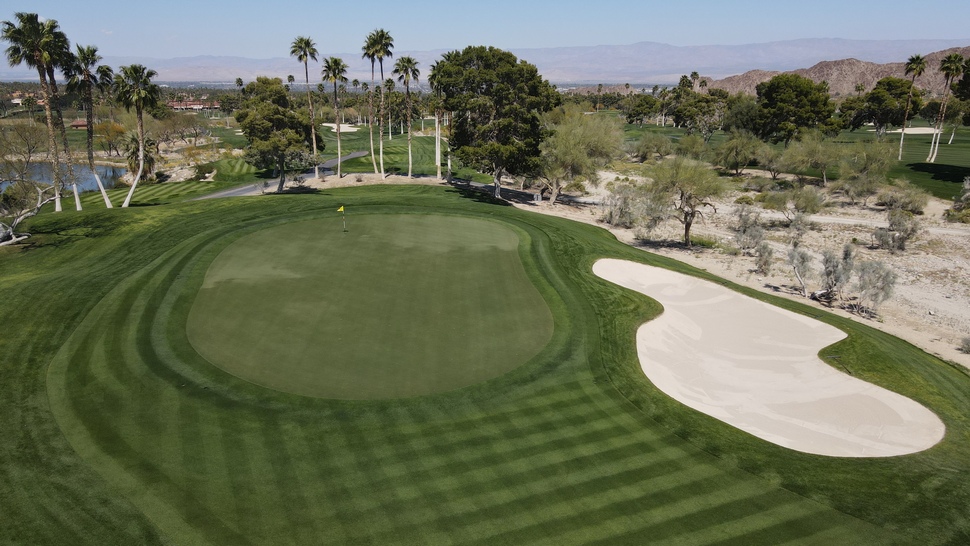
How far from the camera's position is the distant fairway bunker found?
60.2 feet

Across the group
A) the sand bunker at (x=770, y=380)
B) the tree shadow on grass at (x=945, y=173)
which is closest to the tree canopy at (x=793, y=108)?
the tree shadow on grass at (x=945, y=173)

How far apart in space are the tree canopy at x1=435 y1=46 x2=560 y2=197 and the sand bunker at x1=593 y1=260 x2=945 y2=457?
2652 cm

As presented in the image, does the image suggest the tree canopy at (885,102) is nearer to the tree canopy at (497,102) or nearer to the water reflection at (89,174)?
the tree canopy at (497,102)

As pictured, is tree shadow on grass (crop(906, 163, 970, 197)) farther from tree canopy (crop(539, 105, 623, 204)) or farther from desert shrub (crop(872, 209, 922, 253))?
tree canopy (crop(539, 105, 623, 204))

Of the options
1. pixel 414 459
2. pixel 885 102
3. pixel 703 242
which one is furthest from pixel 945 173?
pixel 414 459

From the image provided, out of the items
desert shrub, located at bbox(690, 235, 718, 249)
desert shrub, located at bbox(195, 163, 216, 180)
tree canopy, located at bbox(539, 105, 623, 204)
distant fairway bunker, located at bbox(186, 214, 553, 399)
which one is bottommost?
desert shrub, located at bbox(690, 235, 718, 249)

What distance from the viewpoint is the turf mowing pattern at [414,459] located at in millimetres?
12141

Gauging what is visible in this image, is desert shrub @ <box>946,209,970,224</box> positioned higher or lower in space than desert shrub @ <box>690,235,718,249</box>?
higher

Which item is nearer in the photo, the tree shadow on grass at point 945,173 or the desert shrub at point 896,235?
the desert shrub at point 896,235

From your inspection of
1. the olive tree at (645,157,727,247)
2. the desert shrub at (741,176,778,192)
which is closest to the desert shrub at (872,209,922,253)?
the olive tree at (645,157,727,247)

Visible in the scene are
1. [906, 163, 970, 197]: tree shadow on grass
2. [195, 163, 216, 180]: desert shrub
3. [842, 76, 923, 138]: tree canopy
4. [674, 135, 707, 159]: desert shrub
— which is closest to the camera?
[906, 163, 970, 197]: tree shadow on grass

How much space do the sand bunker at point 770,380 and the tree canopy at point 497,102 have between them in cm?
2652

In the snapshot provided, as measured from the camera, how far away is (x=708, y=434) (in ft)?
54.6

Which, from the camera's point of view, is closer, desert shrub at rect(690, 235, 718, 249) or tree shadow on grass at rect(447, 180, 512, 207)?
desert shrub at rect(690, 235, 718, 249)
